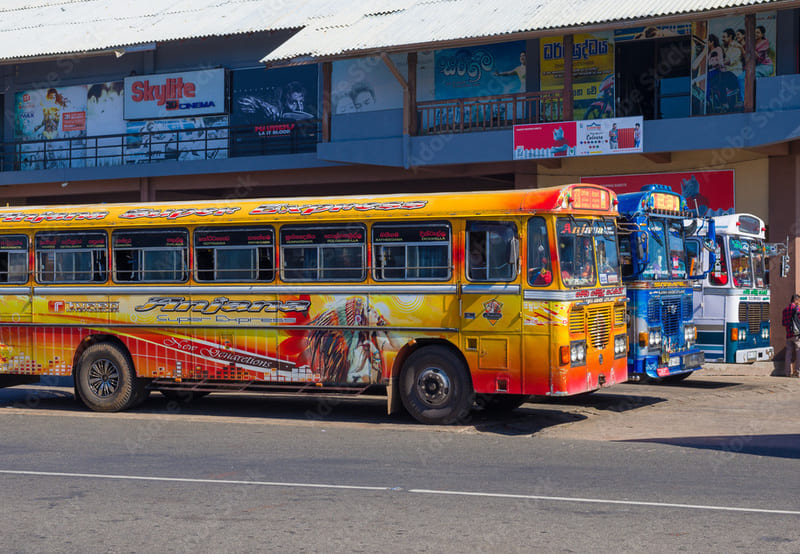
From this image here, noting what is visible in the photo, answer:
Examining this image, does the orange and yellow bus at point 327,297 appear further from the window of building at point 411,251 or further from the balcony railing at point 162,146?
the balcony railing at point 162,146

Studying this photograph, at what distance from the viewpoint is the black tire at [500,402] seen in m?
14.0

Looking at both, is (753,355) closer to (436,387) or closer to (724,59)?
(724,59)

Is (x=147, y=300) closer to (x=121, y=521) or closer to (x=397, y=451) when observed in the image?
(x=397, y=451)

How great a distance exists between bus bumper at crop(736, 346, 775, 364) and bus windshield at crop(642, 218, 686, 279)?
270 cm

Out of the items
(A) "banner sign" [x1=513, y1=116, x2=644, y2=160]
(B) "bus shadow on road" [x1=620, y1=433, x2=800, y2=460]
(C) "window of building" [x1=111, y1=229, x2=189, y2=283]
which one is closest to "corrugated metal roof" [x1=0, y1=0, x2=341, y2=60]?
(A) "banner sign" [x1=513, y1=116, x2=644, y2=160]

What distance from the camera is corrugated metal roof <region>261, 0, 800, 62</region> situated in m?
20.1

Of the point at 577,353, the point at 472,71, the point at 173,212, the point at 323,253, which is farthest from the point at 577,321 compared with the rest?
the point at 472,71

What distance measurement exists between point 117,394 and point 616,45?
1429cm

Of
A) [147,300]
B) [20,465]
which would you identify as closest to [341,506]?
[20,465]

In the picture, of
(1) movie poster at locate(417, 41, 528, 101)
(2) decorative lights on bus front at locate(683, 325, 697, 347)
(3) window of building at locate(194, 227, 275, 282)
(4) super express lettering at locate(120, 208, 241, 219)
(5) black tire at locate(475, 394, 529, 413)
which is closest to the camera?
(3) window of building at locate(194, 227, 275, 282)

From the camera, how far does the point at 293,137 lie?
89.5 feet

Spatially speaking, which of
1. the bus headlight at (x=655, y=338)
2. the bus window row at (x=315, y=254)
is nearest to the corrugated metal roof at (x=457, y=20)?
the bus headlight at (x=655, y=338)

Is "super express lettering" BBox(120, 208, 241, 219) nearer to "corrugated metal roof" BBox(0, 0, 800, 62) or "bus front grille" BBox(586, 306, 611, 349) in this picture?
"bus front grille" BBox(586, 306, 611, 349)

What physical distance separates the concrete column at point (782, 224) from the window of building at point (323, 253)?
11275 millimetres
